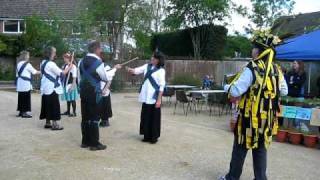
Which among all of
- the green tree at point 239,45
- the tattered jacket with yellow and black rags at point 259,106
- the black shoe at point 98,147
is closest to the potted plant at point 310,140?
the tattered jacket with yellow and black rags at point 259,106

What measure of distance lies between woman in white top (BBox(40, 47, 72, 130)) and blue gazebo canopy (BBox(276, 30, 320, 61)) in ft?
17.9

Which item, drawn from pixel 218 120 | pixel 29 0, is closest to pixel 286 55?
pixel 218 120

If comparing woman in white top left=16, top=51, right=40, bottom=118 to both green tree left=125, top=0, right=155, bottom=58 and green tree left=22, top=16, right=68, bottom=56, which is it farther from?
green tree left=125, top=0, right=155, bottom=58

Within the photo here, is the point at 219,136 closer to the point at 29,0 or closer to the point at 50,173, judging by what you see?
the point at 50,173

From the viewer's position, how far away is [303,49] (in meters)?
12.8

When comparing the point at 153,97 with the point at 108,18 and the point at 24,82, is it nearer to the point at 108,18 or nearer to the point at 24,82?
the point at 24,82

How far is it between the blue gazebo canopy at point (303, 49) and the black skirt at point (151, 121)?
4298mm

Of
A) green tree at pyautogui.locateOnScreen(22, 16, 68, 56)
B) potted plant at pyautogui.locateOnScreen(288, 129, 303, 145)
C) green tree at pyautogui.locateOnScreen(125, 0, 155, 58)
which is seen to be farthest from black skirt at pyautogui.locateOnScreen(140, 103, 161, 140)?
green tree at pyautogui.locateOnScreen(125, 0, 155, 58)

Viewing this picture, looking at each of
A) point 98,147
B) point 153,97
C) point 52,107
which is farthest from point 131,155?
point 52,107

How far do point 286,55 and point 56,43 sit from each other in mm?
17169

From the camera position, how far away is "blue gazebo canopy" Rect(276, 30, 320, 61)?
1255cm

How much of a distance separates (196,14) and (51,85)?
2121 centimetres

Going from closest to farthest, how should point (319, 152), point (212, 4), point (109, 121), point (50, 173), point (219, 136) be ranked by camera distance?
1. point (50, 173)
2. point (319, 152)
3. point (219, 136)
4. point (109, 121)
5. point (212, 4)

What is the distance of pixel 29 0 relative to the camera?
41.8 metres
